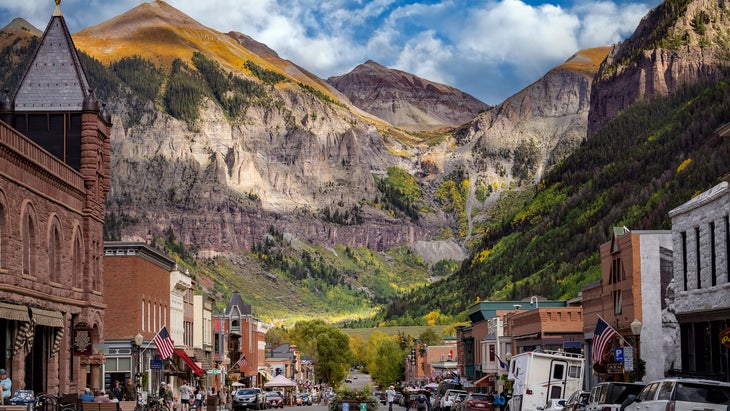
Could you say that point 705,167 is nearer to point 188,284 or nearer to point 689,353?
point 188,284

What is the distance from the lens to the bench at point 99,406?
46.0m

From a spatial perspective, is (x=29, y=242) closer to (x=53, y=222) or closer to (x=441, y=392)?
(x=53, y=222)

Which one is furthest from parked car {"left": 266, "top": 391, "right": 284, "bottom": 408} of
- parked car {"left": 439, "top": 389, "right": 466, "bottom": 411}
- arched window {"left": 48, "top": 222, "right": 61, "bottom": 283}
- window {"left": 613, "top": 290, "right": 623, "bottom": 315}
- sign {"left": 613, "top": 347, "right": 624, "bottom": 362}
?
sign {"left": 613, "top": 347, "right": 624, "bottom": 362}

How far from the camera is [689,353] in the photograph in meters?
49.2

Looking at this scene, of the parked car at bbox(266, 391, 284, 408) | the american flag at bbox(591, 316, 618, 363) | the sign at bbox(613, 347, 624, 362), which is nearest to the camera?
the sign at bbox(613, 347, 624, 362)

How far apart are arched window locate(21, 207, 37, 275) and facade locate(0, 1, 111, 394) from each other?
41 millimetres

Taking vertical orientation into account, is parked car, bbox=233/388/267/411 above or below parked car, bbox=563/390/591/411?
below

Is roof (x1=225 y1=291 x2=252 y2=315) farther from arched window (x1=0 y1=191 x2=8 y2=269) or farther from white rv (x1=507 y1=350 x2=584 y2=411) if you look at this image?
arched window (x1=0 y1=191 x2=8 y2=269)

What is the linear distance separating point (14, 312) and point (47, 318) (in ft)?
17.6

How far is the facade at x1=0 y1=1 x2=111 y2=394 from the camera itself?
46.1 metres

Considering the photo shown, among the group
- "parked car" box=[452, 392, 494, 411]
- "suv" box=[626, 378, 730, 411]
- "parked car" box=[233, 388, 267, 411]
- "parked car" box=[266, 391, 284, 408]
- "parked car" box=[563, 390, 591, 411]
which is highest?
"suv" box=[626, 378, 730, 411]

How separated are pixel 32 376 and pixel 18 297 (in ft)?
20.6

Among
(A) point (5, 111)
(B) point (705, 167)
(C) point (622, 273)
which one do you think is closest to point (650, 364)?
(C) point (622, 273)

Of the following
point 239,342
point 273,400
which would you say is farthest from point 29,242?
point 239,342
